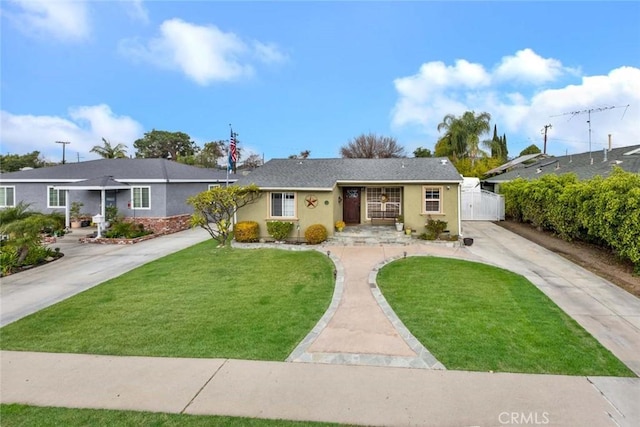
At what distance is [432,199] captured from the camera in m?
15.6

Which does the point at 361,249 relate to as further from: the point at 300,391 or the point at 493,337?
the point at 300,391

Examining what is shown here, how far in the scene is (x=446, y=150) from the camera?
3600cm

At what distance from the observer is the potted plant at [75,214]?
20.5 m

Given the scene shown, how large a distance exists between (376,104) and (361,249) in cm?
1753

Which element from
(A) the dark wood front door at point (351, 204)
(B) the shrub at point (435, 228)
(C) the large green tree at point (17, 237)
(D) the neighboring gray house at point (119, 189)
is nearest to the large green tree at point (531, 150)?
(A) the dark wood front door at point (351, 204)

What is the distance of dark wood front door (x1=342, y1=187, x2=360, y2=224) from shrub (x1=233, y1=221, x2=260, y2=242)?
5181 millimetres

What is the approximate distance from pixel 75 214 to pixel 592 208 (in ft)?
87.5

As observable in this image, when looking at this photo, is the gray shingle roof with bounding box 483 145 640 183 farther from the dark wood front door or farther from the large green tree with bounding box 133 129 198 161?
the large green tree with bounding box 133 129 198 161

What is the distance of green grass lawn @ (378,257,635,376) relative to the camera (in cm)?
520

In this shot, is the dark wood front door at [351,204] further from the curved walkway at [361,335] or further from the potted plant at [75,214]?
the potted plant at [75,214]

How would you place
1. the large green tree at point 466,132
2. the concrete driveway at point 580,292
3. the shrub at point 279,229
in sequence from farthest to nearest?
the large green tree at point 466,132 → the shrub at point 279,229 → the concrete driveway at point 580,292

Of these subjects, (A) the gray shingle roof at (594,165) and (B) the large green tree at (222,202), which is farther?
(A) the gray shingle roof at (594,165)

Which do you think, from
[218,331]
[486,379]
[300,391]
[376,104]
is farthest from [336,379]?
[376,104]

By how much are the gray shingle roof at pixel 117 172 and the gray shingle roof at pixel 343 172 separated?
22.2ft
